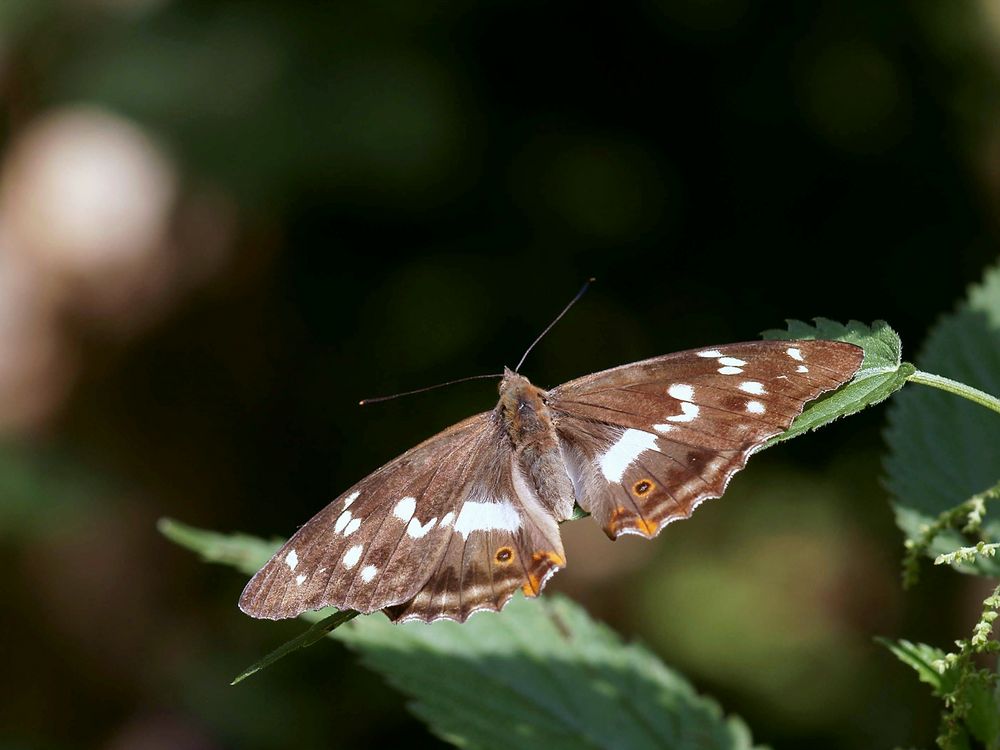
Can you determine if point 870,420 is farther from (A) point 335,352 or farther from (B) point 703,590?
(A) point 335,352

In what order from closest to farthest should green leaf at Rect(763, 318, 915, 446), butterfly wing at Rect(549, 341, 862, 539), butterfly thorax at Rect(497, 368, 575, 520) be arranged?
green leaf at Rect(763, 318, 915, 446)
butterfly wing at Rect(549, 341, 862, 539)
butterfly thorax at Rect(497, 368, 575, 520)

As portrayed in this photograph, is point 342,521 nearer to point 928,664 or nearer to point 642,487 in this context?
point 642,487

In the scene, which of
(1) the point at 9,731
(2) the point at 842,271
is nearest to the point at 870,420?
(2) the point at 842,271

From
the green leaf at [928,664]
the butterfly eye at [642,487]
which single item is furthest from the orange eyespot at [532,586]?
the green leaf at [928,664]

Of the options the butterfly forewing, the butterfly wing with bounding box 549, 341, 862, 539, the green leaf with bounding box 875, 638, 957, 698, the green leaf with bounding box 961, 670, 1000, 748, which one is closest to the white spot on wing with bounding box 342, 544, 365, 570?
the butterfly forewing

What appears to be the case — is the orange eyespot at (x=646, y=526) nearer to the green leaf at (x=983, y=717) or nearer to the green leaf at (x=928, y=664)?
the green leaf at (x=928, y=664)

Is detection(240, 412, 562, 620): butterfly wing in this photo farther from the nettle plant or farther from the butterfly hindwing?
the nettle plant
